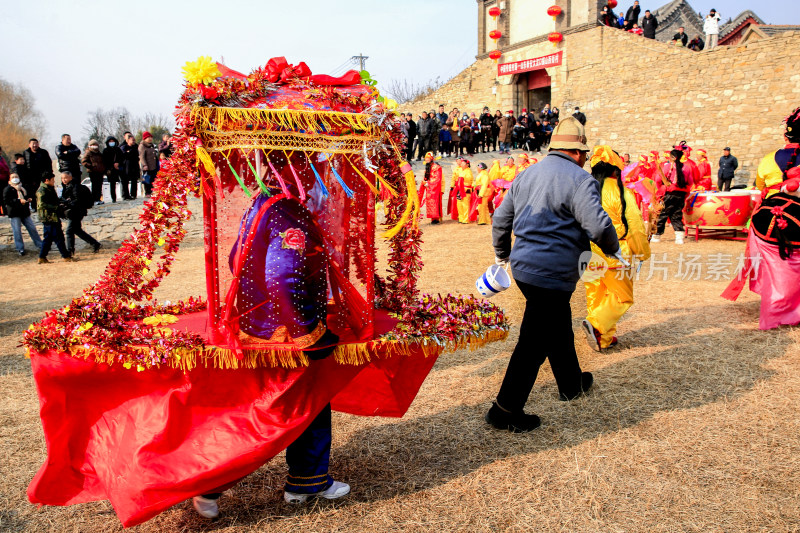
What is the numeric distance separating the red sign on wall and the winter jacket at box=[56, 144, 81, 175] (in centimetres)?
2256

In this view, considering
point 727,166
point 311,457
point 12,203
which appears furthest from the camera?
point 727,166

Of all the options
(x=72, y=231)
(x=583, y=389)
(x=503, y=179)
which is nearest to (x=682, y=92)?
(x=503, y=179)

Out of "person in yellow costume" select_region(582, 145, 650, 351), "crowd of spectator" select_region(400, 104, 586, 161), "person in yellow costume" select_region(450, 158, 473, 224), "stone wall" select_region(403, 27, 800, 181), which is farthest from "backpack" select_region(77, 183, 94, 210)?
"stone wall" select_region(403, 27, 800, 181)

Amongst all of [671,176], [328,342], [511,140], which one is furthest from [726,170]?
[328,342]

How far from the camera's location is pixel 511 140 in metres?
25.5

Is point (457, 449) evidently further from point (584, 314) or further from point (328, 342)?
point (584, 314)

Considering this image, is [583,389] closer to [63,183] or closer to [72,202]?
[72,202]

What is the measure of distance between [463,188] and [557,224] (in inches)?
507

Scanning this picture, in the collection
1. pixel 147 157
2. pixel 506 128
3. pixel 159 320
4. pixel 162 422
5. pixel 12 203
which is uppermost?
pixel 506 128

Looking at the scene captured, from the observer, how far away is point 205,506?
107 inches

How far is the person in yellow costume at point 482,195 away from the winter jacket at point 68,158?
10023mm

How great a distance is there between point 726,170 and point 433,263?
1277 cm

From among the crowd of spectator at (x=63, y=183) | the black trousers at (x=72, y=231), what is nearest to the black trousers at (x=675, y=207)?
the crowd of spectator at (x=63, y=183)

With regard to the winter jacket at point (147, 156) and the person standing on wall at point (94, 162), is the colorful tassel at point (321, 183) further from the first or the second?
the winter jacket at point (147, 156)
